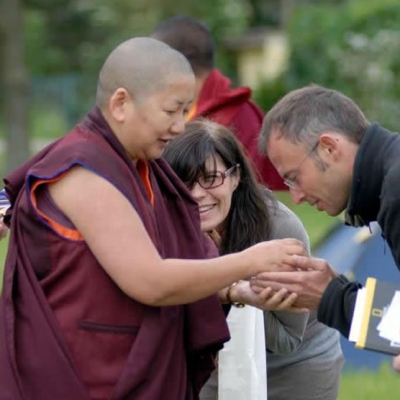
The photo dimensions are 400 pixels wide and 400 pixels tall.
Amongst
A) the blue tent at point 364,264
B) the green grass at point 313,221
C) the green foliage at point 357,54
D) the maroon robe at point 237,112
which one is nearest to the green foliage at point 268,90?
the green foliage at point 357,54

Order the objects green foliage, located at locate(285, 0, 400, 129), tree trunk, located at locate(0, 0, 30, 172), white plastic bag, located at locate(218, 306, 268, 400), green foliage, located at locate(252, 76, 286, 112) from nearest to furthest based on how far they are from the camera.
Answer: white plastic bag, located at locate(218, 306, 268, 400), green foliage, located at locate(285, 0, 400, 129), green foliage, located at locate(252, 76, 286, 112), tree trunk, located at locate(0, 0, 30, 172)

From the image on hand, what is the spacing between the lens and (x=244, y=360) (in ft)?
14.1

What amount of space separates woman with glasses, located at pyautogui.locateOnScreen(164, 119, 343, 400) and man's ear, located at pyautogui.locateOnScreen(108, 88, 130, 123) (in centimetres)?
78

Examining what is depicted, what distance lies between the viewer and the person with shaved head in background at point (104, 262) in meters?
3.47

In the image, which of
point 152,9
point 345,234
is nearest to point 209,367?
point 345,234

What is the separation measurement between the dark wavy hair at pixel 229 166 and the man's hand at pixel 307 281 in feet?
1.41

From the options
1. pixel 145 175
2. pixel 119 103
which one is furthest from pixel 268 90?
pixel 119 103

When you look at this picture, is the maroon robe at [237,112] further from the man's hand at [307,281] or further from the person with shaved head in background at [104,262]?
the person with shaved head in background at [104,262]

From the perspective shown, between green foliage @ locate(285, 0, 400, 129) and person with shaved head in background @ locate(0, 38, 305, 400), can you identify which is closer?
person with shaved head in background @ locate(0, 38, 305, 400)

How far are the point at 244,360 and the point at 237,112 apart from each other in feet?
6.92

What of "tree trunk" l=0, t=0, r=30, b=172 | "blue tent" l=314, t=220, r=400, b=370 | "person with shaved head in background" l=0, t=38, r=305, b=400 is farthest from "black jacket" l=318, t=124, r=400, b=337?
"tree trunk" l=0, t=0, r=30, b=172

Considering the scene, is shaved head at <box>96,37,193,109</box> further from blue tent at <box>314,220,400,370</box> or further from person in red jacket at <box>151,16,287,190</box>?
blue tent at <box>314,220,400,370</box>

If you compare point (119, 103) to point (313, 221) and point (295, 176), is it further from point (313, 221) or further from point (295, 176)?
point (313, 221)

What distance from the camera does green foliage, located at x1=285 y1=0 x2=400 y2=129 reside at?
688 inches
